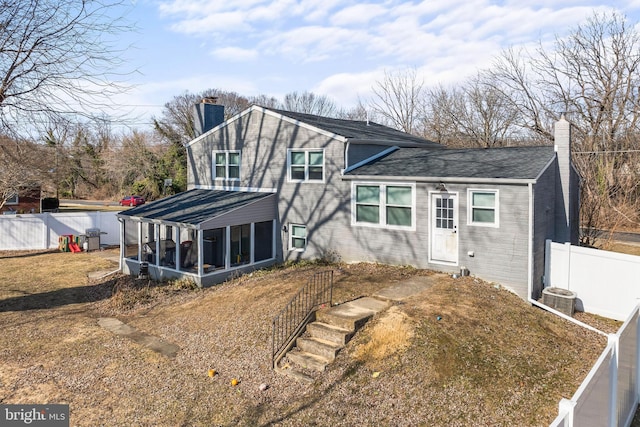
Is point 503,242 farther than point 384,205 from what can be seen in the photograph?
No

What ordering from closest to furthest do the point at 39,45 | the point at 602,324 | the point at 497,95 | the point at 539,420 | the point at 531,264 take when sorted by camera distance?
1. the point at 539,420
2. the point at 39,45
3. the point at 602,324
4. the point at 531,264
5. the point at 497,95

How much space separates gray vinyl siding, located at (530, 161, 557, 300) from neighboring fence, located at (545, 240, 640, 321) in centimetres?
44

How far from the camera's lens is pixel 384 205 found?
1500 cm

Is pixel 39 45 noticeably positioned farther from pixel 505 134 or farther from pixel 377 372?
pixel 505 134

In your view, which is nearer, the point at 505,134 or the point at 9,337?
the point at 9,337

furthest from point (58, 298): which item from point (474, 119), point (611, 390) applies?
point (474, 119)

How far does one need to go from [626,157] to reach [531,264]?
2187cm

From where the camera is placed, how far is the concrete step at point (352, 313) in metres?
9.08

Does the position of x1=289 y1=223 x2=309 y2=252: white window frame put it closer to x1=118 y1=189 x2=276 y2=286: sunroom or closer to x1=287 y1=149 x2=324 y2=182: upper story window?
x1=118 y1=189 x2=276 y2=286: sunroom

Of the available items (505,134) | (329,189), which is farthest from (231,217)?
(505,134)

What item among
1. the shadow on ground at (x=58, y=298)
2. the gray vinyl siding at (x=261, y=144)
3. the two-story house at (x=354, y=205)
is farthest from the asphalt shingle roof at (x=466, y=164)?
the shadow on ground at (x=58, y=298)

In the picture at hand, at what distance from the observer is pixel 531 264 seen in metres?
12.0

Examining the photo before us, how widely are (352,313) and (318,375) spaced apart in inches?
76.3

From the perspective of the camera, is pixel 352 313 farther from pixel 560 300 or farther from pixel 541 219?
pixel 541 219
